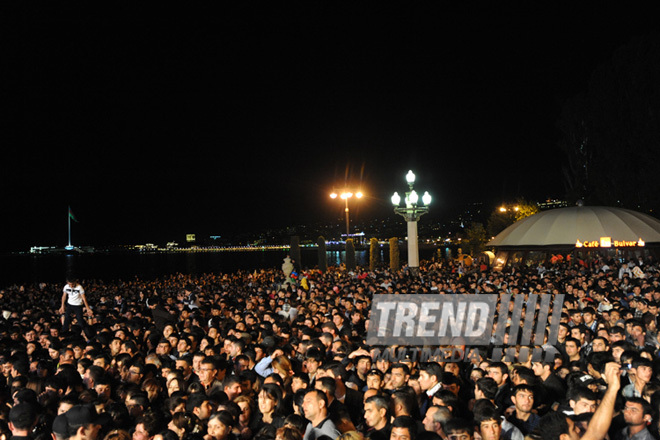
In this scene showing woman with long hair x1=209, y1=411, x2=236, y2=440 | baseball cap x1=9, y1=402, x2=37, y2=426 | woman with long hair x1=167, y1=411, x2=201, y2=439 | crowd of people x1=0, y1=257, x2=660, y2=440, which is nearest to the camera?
crowd of people x1=0, y1=257, x2=660, y2=440

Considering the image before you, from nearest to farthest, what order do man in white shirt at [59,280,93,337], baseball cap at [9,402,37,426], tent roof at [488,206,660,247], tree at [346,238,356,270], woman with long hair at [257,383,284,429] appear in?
1. baseball cap at [9,402,37,426]
2. woman with long hair at [257,383,284,429]
3. man in white shirt at [59,280,93,337]
4. tent roof at [488,206,660,247]
5. tree at [346,238,356,270]

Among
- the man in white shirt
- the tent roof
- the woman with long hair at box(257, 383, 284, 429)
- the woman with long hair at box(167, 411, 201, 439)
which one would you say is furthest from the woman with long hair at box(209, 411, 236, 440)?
the tent roof

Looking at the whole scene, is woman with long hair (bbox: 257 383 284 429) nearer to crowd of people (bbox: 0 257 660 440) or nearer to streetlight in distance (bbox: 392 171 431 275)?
crowd of people (bbox: 0 257 660 440)

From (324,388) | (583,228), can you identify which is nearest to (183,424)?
(324,388)

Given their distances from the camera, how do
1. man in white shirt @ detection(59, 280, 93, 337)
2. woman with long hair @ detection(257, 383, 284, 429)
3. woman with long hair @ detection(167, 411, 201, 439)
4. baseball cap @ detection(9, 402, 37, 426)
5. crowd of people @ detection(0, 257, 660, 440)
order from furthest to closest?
man in white shirt @ detection(59, 280, 93, 337) < woman with long hair @ detection(257, 383, 284, 429) < baseball cap @ detection(9, 402, 37, 426) < woman with long hair @ detection(167, 411, 201, 439) < crowd of people @ detection(0, 257, 660, 440)

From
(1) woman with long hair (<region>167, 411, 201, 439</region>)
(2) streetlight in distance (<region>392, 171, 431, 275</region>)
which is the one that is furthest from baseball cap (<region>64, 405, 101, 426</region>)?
(2) streetlight in distance (<region>392, 171, 431, 275</region>)

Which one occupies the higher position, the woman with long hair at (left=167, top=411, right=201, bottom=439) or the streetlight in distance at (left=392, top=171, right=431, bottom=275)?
the streetlight in distance at (left=392, top=171, right=431, bottom=275)

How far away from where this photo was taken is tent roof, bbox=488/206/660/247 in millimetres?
23359

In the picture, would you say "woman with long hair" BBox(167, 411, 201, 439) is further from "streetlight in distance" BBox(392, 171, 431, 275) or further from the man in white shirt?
"streetlight in distance" BBox(392, 171, 431, 275)

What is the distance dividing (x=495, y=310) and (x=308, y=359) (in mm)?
5609

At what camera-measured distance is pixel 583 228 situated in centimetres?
2384

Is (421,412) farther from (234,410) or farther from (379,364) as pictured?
(234,410)

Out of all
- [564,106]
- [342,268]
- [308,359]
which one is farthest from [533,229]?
[308,359]

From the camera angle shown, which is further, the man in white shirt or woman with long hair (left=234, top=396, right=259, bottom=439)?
the man in white shirt
